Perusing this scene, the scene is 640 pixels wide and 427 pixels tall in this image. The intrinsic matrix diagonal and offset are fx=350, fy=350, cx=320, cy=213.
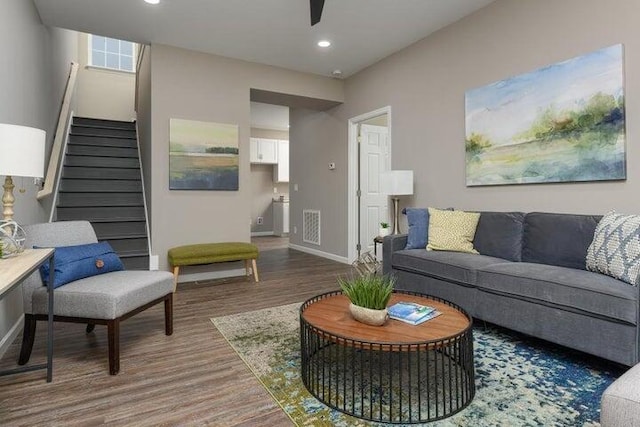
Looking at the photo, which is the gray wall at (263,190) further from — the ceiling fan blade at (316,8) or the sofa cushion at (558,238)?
the sofa cushion at (558,238)

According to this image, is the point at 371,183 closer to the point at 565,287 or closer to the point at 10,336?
the point at 565,287

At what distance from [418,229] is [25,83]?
3657 millimetres

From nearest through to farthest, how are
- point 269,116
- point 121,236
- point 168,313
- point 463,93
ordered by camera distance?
point 168,313 → point 463,93 → point 121,236 → point 269,116

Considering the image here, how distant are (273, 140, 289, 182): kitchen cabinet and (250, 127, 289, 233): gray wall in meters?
0.23

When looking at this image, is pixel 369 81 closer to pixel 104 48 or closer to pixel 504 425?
pixel 504 425

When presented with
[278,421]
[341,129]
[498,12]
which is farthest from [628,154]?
[341,129]

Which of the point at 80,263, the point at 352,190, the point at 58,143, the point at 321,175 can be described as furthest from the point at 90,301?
the point at 321,175

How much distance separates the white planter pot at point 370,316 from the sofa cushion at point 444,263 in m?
1.14

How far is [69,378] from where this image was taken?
191 cm

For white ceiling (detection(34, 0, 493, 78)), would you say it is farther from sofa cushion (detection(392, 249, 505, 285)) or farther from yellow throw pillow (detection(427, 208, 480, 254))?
sofa cushion (detection(392, 249, 505, 285))

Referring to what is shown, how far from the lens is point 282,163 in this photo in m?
8.77

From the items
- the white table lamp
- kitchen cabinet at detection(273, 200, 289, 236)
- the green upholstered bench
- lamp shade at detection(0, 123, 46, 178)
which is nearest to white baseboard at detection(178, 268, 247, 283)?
the green upholstered bench

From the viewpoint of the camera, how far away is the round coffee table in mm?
1516

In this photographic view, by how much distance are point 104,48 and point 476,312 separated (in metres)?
7.80
